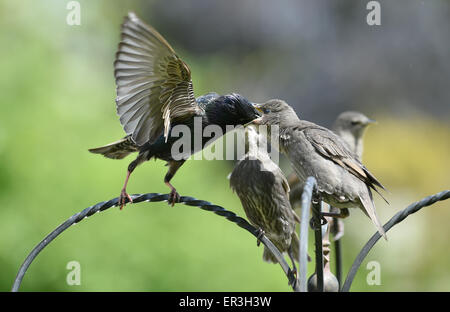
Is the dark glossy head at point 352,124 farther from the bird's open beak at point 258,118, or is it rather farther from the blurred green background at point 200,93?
Result: the bird's open beak at point 258,118

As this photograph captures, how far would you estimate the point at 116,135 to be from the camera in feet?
14.7

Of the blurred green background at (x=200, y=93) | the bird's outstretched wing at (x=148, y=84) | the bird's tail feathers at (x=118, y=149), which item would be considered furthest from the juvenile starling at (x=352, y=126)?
the bird's outstretched wing at (x=148, y=84)

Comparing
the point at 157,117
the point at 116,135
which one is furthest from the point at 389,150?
the point at 157,117

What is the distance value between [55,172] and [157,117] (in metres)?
1.98

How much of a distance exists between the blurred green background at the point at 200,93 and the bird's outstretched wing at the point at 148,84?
1.78 meters

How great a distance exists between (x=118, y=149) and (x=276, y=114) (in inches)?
25.6

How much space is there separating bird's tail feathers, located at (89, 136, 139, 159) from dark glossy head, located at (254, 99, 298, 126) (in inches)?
19.8

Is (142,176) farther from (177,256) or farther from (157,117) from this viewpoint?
(157,117)

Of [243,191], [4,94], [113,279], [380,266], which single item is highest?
[4,94]

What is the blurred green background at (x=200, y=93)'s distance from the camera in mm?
3760

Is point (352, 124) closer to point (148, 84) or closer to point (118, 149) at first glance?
point (118, 149)

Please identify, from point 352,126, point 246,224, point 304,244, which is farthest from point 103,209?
point 352,126

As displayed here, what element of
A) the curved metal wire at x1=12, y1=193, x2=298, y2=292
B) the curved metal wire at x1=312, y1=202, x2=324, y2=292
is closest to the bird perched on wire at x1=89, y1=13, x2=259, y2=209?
the curved metal wire at x1=12, y1=193, x2=298, y2=292

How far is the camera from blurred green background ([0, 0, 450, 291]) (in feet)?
Answer: 12.3
